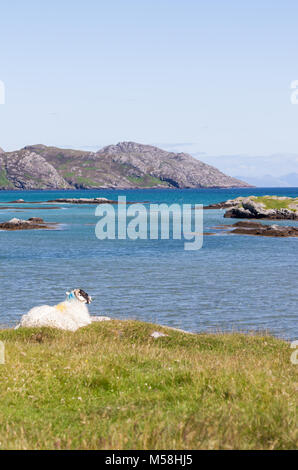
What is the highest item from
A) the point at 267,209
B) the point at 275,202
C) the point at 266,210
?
the point at 275,202

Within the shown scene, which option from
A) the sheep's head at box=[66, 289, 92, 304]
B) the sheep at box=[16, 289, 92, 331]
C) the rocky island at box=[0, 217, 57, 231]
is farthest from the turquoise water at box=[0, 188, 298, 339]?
the rocky island at box=[0, 217, 57, 231]

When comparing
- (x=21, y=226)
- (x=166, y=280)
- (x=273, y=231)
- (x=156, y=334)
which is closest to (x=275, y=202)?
(x=273, y=231)

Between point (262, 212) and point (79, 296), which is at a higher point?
point (262, 212)

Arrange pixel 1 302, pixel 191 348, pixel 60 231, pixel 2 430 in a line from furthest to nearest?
pixel 60 231 → pixel 1 302 → pixel 191 348 → pixel 2 430

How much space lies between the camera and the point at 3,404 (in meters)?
9.50

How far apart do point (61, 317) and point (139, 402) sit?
1172 cm

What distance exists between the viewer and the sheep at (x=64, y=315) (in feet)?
66.7

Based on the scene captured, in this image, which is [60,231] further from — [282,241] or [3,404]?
[3,404]

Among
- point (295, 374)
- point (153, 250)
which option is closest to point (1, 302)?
point (295, 374)

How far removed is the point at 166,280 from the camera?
39375 mm

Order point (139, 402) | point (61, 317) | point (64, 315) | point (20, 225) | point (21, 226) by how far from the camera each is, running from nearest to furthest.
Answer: point (139, 402) < point (61, 317) < point (64, 315) < point (21, 226) < point (20, 225)

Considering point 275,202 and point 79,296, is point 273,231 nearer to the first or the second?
point 275,202

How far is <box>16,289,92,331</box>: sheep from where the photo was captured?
2034 cm
